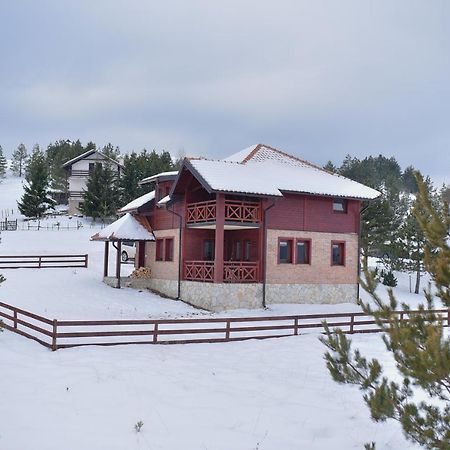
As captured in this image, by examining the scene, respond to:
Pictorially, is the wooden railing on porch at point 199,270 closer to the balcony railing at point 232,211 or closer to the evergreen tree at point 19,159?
the balcony railing at point 232,211

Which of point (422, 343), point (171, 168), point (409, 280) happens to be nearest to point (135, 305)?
point (422, 343)

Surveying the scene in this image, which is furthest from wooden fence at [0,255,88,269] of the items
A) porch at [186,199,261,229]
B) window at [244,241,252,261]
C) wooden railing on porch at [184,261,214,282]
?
window at [244,241,252,261]

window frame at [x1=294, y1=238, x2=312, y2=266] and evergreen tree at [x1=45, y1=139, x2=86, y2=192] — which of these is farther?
evergreen tree at [x1=45, y1=139, x2=86, y2=192]

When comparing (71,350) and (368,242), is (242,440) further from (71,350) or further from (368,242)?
(368,242)

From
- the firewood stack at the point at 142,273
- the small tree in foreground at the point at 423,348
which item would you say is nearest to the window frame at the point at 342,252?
the firewood stack at the point at 142,273

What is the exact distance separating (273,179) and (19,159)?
102771 millimetres

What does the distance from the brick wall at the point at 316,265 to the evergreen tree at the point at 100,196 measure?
3009 cm

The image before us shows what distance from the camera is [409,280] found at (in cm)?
3972

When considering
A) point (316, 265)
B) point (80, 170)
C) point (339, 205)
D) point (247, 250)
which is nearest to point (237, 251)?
point (247, 250)

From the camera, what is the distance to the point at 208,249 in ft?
89.0

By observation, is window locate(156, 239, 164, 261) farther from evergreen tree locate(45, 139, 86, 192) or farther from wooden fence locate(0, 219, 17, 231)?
evergreen tree locate(45, 139, 86, 192)

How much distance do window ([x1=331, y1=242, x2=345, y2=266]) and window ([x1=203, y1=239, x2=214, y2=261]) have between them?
236 inches

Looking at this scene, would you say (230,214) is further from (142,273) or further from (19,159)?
(19,159)

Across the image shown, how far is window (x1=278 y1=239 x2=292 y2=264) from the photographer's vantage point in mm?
25406
